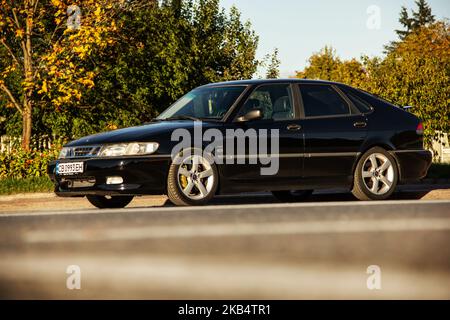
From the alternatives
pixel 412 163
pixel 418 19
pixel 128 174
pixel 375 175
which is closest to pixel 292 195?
pixel 375 175

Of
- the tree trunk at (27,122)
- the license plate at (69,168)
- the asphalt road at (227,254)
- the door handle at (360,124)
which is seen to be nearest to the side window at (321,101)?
the door handle at (360,124)

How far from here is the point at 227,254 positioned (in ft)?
11.0

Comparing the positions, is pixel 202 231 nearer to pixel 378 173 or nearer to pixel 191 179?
pixel 191 179

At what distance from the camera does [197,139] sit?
27.6 ft

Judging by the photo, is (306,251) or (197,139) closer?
(306,251)

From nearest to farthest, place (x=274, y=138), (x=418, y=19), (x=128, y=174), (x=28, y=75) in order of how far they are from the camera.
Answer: (x=128, y=174)
(x=274, y=138)
(x=28, y=75)
(x=418, y=19)

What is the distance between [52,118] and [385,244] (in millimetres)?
22406

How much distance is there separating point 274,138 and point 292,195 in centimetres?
181

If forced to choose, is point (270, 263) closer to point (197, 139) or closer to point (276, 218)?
point (276, 218)

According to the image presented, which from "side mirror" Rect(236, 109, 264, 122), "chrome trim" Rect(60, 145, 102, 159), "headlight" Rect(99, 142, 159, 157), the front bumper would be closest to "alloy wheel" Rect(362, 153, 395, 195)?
"side mirror" Rect(236, 109, 264, 122)

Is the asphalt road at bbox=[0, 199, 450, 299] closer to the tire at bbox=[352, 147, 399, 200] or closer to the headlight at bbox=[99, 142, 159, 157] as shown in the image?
the headlight at bbox=[99, 142, 159, 157]

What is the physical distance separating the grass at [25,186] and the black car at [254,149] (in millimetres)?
4623

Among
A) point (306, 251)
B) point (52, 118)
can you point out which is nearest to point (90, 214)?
point (306, 251)
